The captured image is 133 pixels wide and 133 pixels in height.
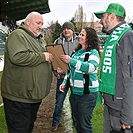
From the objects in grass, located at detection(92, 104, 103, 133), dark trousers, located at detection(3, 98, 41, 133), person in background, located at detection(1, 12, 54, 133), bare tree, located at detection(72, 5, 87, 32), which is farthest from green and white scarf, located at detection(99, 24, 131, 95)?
bare tree, located at detection(72, 5, 87, 32)

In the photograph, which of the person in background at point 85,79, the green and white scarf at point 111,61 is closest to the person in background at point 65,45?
the person in background at point 85,79

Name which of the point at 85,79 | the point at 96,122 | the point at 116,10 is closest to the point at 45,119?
the point at 96,122

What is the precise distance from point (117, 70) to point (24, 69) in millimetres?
1101

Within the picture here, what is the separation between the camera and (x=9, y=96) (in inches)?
119

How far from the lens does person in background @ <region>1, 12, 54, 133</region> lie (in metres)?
2.86

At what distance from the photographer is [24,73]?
294 centimetres

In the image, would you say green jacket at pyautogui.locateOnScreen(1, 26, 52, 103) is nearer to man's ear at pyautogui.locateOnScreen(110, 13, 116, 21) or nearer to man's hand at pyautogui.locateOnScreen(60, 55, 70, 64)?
man's hand at pyautogui.locateOnScreen(60, 55, 70, 64)

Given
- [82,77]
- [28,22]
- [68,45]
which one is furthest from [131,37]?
[68,45]

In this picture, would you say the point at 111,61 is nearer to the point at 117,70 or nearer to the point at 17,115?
the point at 117,70

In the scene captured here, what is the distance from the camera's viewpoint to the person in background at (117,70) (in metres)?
2.28

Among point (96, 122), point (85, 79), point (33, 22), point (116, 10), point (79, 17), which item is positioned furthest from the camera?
point (79, 17)

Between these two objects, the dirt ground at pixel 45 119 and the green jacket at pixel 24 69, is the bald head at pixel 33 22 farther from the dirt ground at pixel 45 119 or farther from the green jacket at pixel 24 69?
the dirt ground at pixel 45 119

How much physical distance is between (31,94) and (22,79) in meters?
0.21

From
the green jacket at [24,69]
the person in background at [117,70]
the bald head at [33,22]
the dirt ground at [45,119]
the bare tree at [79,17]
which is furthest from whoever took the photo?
the bare tree at [79,17]
